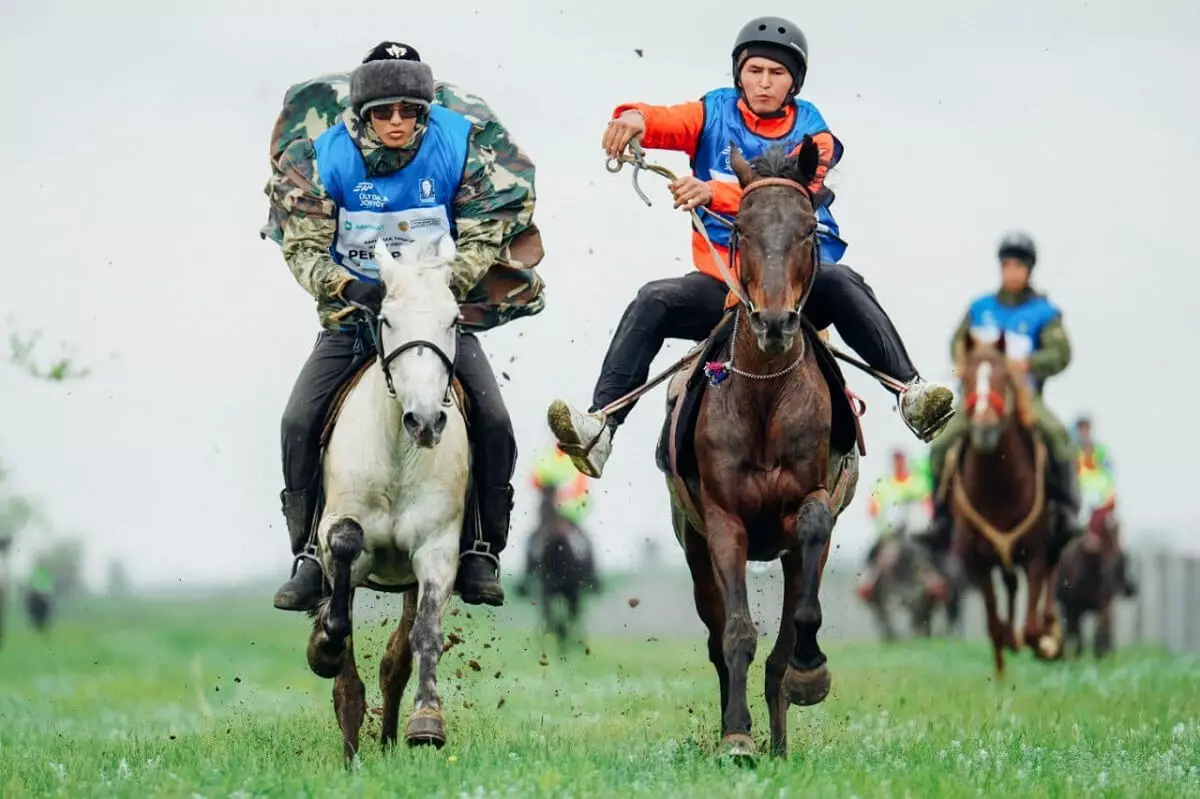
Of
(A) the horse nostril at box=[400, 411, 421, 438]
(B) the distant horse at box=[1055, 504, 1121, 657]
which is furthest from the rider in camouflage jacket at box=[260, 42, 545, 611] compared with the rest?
(B) the distant horse at box=[1055, 504, 1121, 657]

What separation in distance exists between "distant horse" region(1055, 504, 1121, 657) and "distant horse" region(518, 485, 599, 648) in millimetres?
6466

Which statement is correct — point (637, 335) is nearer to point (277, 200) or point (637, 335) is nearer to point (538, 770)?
point (277, 200)

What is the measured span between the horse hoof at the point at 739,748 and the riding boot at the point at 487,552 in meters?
1.75

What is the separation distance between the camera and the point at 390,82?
1137 centimetres

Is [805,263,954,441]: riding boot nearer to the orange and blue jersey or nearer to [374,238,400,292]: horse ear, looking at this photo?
the orange and blue jersey

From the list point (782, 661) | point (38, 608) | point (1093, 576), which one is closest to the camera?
point (782, 661)

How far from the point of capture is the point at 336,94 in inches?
490

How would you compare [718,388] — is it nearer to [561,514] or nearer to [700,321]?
[700,321]

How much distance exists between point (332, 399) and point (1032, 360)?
10.3 m

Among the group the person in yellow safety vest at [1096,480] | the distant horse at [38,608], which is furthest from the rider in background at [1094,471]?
the distant horse at [38,608]

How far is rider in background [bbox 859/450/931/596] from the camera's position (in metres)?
A: 32.2

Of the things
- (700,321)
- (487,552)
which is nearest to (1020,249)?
(700,321)

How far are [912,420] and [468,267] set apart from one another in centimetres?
232

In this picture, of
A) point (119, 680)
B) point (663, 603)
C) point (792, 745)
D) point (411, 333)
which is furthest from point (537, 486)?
point (663, 603)
